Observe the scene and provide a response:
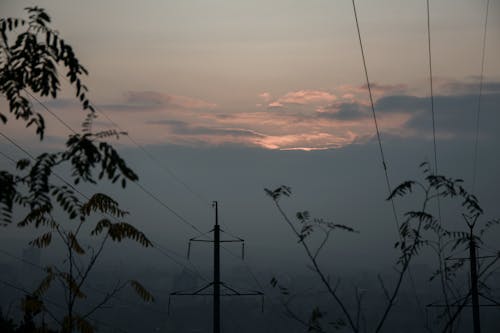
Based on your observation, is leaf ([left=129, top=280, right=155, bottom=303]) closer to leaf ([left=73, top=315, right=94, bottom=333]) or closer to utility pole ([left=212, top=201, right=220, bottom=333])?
leaf ([left=73, top=315, right=94, bottom=333])

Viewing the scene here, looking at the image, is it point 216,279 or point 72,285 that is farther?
point 216,279

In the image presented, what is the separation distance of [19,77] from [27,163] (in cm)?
109

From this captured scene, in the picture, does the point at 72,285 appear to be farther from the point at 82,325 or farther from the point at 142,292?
the point at 142,292

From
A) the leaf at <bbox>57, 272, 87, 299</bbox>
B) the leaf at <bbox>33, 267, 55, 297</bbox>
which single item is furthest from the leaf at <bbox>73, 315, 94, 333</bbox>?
the leaf at <bbox>33, 267, 55, 297</bbox>

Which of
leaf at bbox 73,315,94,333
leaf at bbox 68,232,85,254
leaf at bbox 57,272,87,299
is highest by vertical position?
leaf at bbox 68,232,85,254

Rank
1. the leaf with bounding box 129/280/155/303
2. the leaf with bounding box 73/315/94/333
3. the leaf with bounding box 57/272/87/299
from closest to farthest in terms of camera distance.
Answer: the leaf with bounding box 57/272/87/299 < the leaf with bounding box 73/315/94/333 < the leaf with bounding box 129/280/155/303

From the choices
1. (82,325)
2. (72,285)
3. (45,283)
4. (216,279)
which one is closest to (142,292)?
(82,325)

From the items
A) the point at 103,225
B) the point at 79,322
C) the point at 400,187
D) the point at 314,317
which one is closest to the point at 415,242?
the point at 400,187

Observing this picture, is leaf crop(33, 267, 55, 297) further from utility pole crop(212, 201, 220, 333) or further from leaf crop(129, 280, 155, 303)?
utility pole crop(212, 201, 220, 333)

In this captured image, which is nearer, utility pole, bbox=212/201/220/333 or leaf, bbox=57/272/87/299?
leaf, bbox=57/272/87/299

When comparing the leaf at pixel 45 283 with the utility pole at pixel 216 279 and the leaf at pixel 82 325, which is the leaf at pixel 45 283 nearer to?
the leaf at pixel 82 325

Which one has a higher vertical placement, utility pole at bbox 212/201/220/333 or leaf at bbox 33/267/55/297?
utility pole at bbox 212/201/220/333

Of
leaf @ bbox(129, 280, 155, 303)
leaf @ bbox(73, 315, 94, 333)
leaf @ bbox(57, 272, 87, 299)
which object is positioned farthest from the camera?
leaf @ bbox(129, 280, 155, 303)

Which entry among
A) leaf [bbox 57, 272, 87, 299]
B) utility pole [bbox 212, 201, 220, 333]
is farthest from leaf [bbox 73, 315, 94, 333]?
utility pole [bbox 212, 201, 220, 333]
